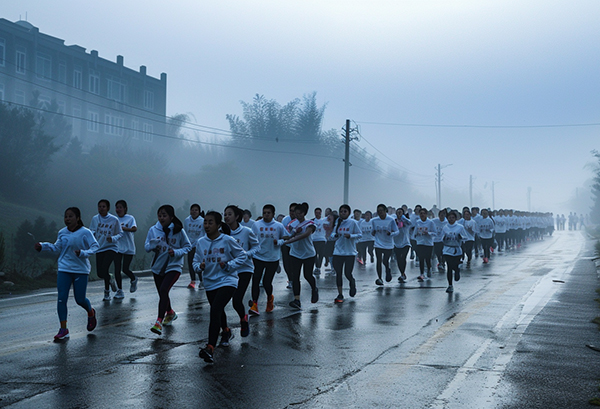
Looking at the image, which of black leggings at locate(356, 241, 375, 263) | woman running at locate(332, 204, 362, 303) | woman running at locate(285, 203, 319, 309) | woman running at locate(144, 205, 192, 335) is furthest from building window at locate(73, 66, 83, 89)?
woman running at locate(144, 205, 192, 335)

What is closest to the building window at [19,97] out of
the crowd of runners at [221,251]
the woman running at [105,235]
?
the crowd of runners at [221,251]

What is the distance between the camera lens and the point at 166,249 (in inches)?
340

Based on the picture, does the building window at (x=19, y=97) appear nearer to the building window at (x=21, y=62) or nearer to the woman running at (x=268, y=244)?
the building window at (x=21, y=62)

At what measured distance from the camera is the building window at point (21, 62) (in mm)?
44312

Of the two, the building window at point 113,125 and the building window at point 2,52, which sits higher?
the building window at point 2,52

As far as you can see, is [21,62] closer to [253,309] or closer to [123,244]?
[123,244]

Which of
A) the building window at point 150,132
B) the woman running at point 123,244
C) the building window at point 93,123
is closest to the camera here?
the woman running at point 123,244

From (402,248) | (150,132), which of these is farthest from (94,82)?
(402,248)

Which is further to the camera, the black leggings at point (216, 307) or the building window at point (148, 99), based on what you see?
the building window at point (148, 99)

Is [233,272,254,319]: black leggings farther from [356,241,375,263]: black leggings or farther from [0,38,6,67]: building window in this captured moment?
[0,38,6,67]: building window

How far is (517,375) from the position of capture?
20.0ft

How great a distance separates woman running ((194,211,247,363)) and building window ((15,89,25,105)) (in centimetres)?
4125

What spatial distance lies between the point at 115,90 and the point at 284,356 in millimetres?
50375

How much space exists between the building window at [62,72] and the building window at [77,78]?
3.26ft
